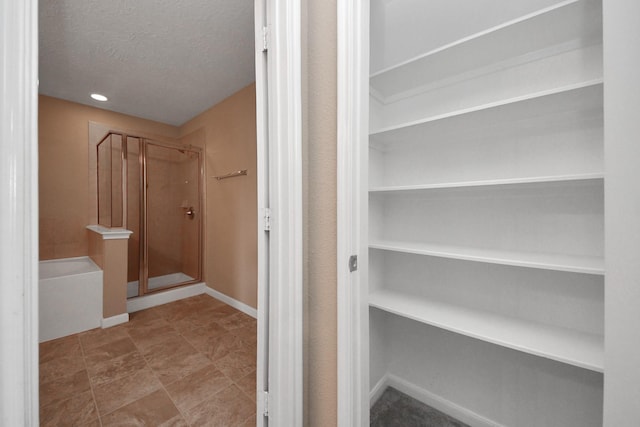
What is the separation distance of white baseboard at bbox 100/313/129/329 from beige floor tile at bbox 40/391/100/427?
1017 millimetres

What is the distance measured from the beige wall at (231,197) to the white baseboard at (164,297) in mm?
187

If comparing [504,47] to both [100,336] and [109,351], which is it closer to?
[109,351]

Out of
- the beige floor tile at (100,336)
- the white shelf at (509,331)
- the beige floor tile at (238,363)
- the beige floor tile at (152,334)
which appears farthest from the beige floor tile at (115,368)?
the white shelf at (509,331)

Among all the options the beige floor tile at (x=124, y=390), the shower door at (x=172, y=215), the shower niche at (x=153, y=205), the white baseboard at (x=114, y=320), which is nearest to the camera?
the beige floor tile at (x=124, y=390)

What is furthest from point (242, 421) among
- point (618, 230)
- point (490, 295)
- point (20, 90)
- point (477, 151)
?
point (477, 151)

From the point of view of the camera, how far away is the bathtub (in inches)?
83.7

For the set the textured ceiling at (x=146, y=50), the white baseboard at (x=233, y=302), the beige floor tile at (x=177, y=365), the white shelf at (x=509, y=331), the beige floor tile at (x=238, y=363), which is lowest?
the beige floor tile at (x=238, y=363)

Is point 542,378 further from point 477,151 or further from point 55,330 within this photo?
point 55,330

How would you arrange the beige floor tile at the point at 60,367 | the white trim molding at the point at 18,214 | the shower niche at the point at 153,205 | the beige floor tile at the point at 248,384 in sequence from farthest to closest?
the shower niche at the point at 153,205 < the beige floor tile at the point at 60,367 < the beige floor tile at the point at 248,384 < the white trim molding at the point at 18,214

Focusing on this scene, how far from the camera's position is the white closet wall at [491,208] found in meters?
1.07

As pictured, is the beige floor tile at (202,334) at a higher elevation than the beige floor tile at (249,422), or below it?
higher

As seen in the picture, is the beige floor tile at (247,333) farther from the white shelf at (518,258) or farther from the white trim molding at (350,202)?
the white shelf at (518,258)

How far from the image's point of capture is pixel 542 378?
3.92 feet

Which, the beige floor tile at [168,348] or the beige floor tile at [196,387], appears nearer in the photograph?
the beige floor tile at [196,387]
